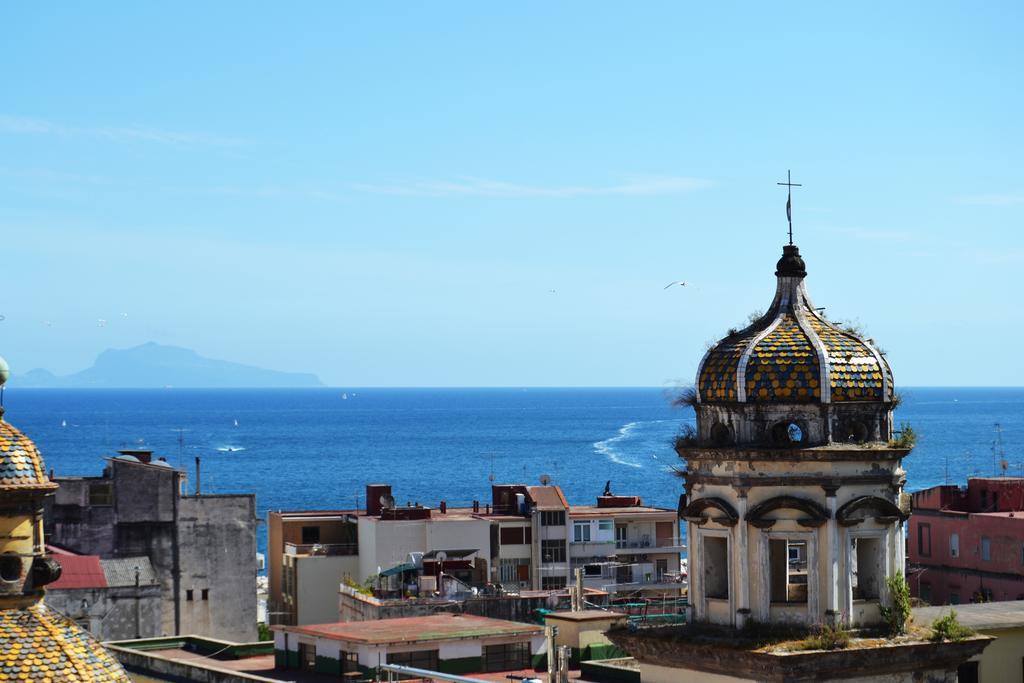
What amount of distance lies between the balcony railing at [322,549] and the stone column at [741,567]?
64.6m

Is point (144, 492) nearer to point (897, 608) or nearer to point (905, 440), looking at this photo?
point (897, 608)

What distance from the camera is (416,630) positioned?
5069cm

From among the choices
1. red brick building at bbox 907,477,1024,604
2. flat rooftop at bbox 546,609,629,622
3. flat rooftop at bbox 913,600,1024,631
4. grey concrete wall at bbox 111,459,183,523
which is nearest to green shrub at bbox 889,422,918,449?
flat rooftop at bbox 913,600,1024,631

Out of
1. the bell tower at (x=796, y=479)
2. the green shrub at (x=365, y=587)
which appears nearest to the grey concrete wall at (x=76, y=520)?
the green shrub at (x=365, y=587)

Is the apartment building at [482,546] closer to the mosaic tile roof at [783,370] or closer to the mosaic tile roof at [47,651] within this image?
the mosaic tile roof at [783,370]

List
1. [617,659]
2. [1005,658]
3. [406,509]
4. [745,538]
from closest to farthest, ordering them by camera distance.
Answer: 1. [745,538]
2. [1005,658]
3. [617,659]
4. [406,509]

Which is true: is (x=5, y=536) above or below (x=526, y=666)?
above

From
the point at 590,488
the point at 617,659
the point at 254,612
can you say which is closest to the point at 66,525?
the point at 254,612

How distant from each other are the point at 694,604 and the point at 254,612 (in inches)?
2036

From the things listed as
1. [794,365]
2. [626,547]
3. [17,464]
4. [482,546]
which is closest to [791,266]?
[794,365]

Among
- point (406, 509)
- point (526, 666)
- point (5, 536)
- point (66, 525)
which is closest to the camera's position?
point (5, 536)

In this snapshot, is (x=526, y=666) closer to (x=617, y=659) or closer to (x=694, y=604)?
(x=617, y=659)

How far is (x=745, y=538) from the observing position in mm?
22766

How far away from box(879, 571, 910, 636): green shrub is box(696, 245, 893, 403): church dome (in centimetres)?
226
